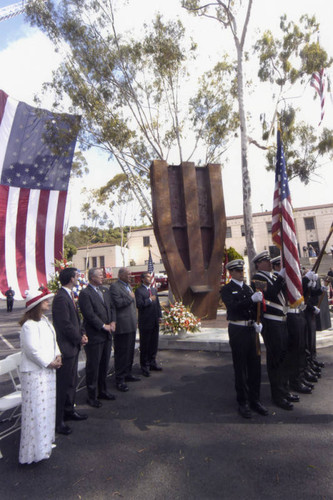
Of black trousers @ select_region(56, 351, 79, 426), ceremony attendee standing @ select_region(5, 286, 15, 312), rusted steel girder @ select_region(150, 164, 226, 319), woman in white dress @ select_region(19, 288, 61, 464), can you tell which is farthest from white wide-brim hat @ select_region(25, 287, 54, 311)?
ceremony attendee standing @ select_region(5, 286, 15, 312)

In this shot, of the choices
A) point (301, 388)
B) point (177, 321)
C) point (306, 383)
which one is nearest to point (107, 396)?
point (301, 388)

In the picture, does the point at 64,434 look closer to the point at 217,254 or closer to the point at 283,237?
the point at 283,237

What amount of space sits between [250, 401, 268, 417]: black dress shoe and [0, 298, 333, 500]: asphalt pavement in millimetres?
86

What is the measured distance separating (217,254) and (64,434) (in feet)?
23.2

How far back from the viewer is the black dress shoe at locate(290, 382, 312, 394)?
15.0 ft

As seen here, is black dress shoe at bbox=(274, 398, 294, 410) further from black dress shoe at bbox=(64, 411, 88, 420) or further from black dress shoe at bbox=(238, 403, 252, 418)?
black dress shoe at bbox=(64, 411, 88, 420)

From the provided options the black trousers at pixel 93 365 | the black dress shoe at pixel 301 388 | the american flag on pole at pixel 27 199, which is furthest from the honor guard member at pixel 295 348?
the american flag on pole at pixel 27 199

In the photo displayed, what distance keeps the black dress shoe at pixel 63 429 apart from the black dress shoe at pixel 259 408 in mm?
2234

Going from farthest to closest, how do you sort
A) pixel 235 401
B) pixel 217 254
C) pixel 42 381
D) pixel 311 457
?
pixel 217 254 → pixel 235 401 → pixel 42 381 → pixel 311 457

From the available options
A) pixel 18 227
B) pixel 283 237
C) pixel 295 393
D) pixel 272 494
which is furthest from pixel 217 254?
pixel 272 494

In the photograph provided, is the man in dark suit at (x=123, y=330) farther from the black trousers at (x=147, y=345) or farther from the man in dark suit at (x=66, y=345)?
the man in dark suit at (x=66, y=345)

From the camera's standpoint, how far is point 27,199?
1141 cm

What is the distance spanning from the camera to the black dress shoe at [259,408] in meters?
3.92

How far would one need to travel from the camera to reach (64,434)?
12.2 feet
